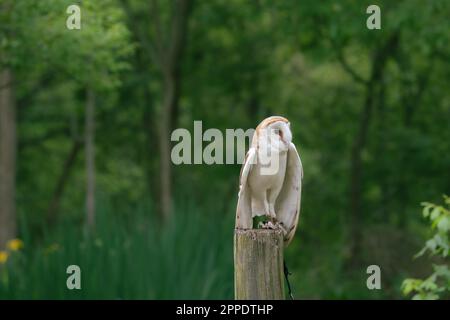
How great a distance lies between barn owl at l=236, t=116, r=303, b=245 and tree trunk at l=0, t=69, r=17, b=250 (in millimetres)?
8067

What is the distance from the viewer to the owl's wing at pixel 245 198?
481 cm

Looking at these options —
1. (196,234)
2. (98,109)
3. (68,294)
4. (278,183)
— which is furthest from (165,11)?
(278,183)

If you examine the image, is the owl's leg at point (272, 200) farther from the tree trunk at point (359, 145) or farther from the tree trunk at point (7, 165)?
the tree trunk at point (359, 145)

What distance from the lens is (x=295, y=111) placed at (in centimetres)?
1706

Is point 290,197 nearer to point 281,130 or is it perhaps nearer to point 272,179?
point 272,179

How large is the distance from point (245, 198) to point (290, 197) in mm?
277

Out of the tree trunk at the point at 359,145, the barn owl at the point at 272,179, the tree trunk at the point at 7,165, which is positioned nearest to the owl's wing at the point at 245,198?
the barn owl at the point at 272,179

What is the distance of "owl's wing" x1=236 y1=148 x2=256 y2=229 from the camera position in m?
4.81

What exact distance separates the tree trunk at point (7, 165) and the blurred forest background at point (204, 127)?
0.02 m

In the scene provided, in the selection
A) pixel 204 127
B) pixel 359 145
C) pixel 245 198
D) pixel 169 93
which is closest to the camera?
pixel 245 198

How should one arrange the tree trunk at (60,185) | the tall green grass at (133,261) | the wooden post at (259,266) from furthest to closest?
the tree trunk at (60,185) < the tall green grass at (133,261) < the wooden post at (259,266)

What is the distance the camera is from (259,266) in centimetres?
470

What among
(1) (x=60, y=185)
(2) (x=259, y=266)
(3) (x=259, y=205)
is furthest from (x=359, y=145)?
(2) (x=259, y=266)
